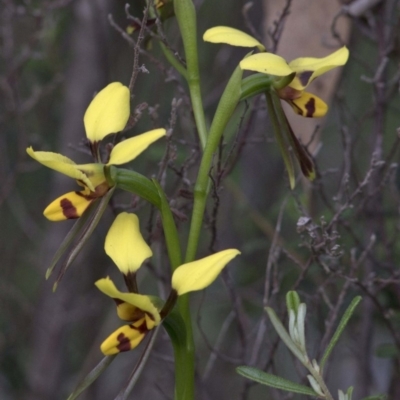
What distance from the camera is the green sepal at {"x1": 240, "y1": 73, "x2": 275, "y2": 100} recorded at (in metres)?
0.83

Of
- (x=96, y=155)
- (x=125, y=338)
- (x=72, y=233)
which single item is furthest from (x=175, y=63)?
(x=125, y=338)

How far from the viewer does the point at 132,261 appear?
30.5 inches

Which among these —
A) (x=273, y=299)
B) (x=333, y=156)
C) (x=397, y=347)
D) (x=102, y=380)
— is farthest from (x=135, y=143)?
(x=333, y=156)

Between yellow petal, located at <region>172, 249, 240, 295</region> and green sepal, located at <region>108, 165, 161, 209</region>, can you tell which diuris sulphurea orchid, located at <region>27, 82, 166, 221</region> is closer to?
green sepal, located at <region>108, 165, 161, 209</region>

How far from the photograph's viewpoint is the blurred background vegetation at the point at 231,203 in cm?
119

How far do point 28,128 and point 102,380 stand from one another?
877 mm

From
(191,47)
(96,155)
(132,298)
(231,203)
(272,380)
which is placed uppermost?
(191,47)

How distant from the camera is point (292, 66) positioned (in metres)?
0.83

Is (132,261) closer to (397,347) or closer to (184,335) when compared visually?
(184,335)

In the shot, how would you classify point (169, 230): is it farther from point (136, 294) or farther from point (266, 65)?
point (266, 65)

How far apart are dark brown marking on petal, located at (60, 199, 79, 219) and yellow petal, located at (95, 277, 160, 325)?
0.11 metres

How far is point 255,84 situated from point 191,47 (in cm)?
10

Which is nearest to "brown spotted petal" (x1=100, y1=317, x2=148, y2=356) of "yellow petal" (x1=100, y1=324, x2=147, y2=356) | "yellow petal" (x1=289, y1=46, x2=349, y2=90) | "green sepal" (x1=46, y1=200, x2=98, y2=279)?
"yellow petal" (x1=100, y1=324, x2=147, y2=356)

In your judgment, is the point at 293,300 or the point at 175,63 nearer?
the point at 293,300
